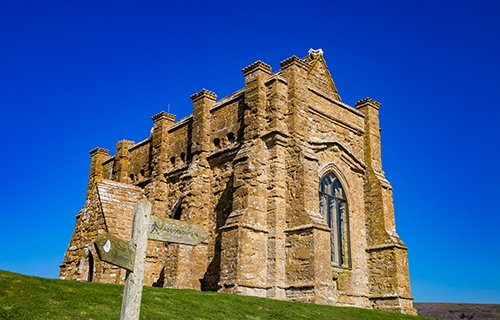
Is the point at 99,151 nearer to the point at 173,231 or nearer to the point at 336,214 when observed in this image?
the point at 336,214

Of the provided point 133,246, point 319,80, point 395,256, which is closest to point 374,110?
point 319,80

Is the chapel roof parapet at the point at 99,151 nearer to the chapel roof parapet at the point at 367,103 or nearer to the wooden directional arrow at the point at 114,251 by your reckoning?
the chapel roof parapet at the point at 367,103

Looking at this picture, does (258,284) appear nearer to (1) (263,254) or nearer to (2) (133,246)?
(1) (263,254)

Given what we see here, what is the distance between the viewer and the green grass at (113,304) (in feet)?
32.6

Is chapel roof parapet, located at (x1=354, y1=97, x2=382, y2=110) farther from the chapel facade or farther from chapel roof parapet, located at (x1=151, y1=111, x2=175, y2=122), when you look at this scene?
chapel roof parapet, located at (x1=151, y1=111, x2=175, y2=122)

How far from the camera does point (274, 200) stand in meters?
18.5

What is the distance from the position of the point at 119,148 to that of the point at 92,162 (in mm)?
3169

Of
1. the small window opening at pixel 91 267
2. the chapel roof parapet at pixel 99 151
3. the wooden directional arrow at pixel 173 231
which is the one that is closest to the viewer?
the wooden directional arrow at pixel 173 231

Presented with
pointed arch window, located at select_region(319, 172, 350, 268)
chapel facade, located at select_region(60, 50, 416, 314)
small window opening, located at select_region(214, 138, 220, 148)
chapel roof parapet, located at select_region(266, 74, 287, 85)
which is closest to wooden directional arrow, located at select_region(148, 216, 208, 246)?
chapel facade, located at select_region(60, 50, 416, 314)

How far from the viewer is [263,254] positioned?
17938 mm

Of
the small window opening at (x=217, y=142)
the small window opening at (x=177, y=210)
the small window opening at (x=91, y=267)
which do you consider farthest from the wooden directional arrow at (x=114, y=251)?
the small window opening at (x=177, y=210)

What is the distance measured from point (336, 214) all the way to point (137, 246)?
51.8 ft

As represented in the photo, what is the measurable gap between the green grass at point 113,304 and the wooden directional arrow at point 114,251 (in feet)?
14.2

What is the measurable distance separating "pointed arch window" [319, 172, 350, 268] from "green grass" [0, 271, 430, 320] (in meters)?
5.16
